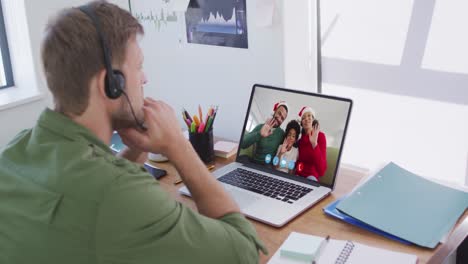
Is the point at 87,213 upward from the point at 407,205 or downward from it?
upward

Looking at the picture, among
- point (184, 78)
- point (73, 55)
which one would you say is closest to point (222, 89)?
point (184, 78)

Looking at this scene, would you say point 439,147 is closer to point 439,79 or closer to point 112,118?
point 439,79

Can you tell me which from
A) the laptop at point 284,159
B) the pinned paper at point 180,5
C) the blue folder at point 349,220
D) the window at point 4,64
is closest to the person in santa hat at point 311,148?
the laptop at point 284,159

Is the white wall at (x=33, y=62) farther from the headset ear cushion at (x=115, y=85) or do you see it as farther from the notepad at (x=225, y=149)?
the headset ear cushion at (x=115, y=85)

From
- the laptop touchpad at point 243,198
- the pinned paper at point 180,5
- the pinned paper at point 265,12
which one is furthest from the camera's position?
the pinned paper at point 180,5

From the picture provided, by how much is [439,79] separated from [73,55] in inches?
40.3

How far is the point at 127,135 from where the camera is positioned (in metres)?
1.19

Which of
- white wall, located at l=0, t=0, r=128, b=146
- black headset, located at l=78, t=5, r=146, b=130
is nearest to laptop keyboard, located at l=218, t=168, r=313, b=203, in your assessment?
black headset, located at l=78, t=5, r=146, b=130

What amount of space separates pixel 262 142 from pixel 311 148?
0.16 meters

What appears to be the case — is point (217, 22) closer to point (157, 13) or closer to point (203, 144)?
point (157, 13)

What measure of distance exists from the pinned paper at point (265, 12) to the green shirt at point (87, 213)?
0.77 m

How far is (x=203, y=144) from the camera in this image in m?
1.57

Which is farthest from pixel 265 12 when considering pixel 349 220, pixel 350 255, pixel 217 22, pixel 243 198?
pixel 350 255

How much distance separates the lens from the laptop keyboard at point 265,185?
4.37 ft
